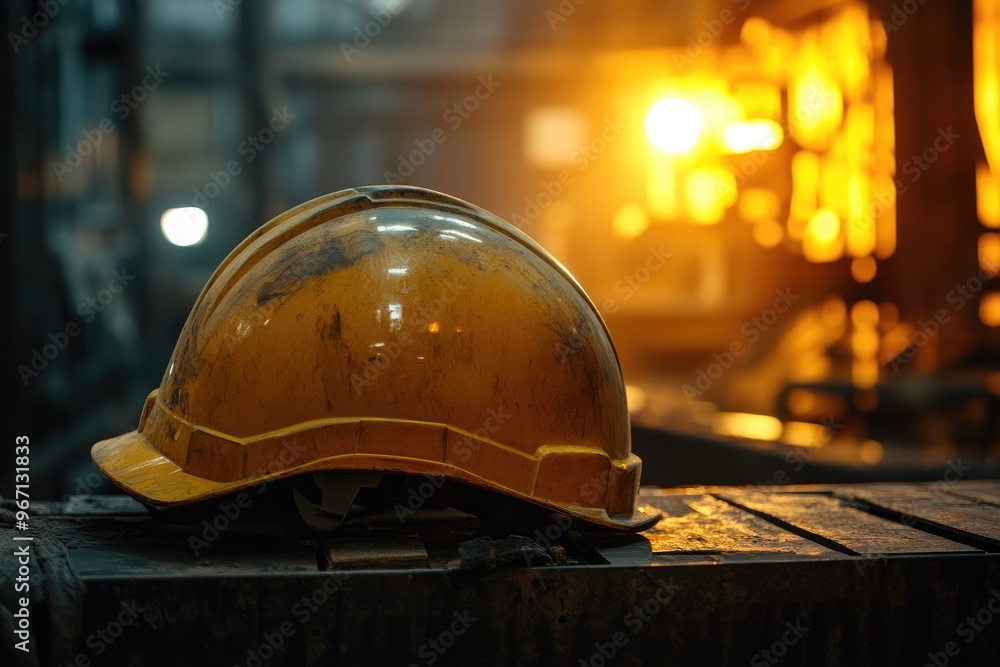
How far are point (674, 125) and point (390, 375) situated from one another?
501 inches

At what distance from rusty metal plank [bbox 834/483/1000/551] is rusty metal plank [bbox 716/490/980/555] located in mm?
65

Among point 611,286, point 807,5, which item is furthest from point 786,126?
point 611,286

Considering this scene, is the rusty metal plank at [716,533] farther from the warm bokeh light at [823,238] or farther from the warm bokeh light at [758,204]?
the warm bokeh light at [758,204]

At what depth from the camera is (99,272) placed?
844 cm

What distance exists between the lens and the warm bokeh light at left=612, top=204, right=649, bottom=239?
1512 cm

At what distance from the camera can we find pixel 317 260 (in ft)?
8.03

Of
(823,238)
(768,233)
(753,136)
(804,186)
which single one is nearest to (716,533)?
(823,238)

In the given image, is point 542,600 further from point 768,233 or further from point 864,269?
point 768,233

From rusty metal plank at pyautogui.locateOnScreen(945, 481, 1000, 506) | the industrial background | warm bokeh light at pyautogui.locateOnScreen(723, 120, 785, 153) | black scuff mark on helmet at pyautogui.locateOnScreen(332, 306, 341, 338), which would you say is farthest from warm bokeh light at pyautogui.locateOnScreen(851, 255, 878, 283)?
black scuff mark on helmet at pyautogui.locateOnScreen(332, 306, 341, 338)

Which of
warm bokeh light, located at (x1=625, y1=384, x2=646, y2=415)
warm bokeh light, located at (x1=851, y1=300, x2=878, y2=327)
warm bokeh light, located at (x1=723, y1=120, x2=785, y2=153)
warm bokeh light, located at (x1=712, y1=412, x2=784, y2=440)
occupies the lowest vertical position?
warm bokeh light, located at (x1=712, y1=412, x2=784, y2=440)

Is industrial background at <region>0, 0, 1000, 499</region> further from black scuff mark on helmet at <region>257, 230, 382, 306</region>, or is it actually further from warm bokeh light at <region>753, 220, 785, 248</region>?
black scuff mark on helmet at <region>257, 230, 382, 306</region>

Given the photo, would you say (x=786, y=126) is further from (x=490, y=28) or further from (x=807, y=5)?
(x=490, y=28)

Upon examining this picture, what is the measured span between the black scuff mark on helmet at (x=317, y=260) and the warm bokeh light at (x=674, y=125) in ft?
38.8

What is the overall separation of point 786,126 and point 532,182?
788 centimetres
